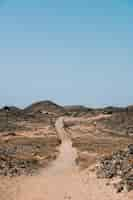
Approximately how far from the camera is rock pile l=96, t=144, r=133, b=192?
24.5 meters

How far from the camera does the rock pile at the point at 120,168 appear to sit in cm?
2451

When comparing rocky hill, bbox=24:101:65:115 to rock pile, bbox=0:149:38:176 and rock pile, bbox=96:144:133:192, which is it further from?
rock pile, bbox=96:144:133:192

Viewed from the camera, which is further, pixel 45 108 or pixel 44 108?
pixel 44 108

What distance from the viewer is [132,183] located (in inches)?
947

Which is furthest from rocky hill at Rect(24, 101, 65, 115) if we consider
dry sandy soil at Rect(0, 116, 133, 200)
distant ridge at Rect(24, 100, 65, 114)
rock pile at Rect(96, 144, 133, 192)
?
rock pile at Rect(96, 144, 133, 192)

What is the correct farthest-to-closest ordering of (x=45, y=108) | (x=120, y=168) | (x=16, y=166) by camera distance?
(x=45, y=108) → (x=16, y=166) → (x=120, y=168)

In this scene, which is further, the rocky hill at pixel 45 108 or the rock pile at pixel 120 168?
the rocky hill at pixel 45 108

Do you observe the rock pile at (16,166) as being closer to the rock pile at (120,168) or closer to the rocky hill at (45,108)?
the rock pile at (120,168)

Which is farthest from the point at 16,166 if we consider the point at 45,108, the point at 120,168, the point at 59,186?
the point at 45,108

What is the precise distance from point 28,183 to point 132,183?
365 inches

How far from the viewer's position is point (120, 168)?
93.8 ft

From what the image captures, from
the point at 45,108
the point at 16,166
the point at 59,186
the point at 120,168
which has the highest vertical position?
the point at 45,108

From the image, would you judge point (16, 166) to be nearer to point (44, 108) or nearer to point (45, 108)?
point (45, 108)

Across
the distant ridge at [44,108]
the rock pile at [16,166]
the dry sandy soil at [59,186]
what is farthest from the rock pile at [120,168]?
the distant ridge at [44,108]
